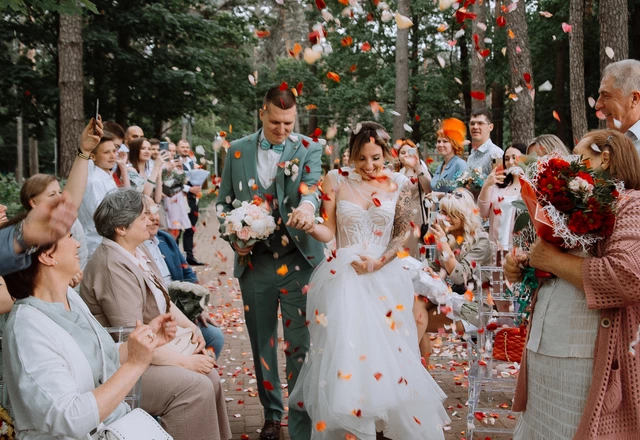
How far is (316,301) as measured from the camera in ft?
15.3

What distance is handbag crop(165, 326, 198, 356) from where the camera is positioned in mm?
3895

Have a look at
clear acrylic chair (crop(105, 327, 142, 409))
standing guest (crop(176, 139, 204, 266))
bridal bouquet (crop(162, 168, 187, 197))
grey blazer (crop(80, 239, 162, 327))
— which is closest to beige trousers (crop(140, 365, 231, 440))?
clear acrylic chair (crop(105, 327, 142, 409))

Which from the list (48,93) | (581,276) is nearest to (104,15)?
(48,93)

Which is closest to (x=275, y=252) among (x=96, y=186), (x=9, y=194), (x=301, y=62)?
(x=96, y=186)

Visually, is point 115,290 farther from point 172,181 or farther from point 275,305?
point 172,181

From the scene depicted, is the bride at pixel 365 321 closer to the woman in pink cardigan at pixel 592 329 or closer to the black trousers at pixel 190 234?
the woman in pink cardigan at pixel 592 329

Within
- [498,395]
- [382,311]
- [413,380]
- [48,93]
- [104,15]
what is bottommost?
[498,395]

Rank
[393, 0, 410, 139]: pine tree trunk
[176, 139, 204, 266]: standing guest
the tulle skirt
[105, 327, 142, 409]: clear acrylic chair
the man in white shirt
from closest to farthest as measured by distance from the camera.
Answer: [105, 327, 142, 409]: clear acrylic chair
the man in white shirt
the tulle skirt
[176, 139, 204, 266]: standing guest
[393, 0, 410, 139]: pine tree trunk

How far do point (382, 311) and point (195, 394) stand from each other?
143 centimetres

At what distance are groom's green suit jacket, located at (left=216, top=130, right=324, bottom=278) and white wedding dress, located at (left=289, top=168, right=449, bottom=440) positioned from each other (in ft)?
0.66

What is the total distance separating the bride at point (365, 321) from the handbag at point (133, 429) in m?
1.51

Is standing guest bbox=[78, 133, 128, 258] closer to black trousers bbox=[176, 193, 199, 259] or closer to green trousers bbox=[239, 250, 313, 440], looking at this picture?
green trousers bbox=[239, 250, 313, 440]

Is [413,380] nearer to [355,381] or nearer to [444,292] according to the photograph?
[355,381]

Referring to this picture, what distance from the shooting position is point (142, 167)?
8.83 m
